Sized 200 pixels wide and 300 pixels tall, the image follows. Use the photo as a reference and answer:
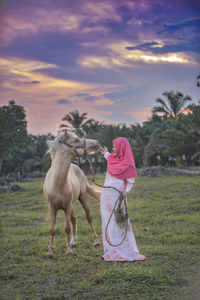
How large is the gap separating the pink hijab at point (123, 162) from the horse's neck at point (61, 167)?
874 mm

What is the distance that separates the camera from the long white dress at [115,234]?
510 centimetres

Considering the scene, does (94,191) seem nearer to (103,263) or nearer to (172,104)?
(103,263)

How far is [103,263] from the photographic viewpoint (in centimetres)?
503

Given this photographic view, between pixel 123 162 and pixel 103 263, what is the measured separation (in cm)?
169

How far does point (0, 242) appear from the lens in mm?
6809

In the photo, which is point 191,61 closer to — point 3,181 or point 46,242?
point 46,242

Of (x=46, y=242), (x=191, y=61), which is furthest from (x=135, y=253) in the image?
(x=191, y=61)

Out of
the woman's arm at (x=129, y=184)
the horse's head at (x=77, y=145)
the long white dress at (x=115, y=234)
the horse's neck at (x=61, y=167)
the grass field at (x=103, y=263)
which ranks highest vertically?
the horse's head at (x=77, y=145)

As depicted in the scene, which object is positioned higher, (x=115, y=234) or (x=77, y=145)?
(x=77, y=145)

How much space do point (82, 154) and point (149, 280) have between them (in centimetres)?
242

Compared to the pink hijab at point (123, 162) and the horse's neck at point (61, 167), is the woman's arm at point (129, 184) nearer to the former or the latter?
the pink hijab at point (123, 162)

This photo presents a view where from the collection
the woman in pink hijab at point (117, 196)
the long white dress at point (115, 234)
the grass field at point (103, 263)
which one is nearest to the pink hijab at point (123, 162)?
the woman in pink hijab at point (117, 196)

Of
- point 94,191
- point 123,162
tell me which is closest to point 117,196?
point 123,162

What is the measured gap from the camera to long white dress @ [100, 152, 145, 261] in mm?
5102
